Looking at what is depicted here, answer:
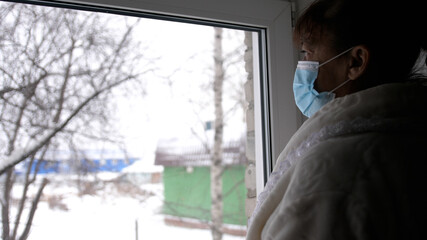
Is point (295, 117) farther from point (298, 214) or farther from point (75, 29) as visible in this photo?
point (298, 214)

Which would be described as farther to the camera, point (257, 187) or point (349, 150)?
point (257, 187)

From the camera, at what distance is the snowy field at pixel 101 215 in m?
1.39

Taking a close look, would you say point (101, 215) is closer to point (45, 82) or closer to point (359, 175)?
point (45, 82)

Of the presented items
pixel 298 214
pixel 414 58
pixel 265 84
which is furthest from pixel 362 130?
pixel 265 84

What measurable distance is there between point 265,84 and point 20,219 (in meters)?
1.05

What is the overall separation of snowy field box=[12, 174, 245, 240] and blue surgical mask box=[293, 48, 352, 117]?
36.2 inches

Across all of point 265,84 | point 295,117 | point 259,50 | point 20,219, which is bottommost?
point 20,219

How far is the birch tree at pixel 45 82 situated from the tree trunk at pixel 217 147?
627mm

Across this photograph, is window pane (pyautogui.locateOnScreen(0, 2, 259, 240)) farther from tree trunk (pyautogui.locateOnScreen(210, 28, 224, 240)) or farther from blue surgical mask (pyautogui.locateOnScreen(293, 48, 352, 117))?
blue surgical mask (pyautogui.locateOnScreen(293, 48, 352, 117))

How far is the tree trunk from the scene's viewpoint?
6.76 feet

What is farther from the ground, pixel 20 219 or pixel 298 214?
pixel 298 214

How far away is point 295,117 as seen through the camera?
1.60 metres

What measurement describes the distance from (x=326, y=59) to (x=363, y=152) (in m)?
0.36

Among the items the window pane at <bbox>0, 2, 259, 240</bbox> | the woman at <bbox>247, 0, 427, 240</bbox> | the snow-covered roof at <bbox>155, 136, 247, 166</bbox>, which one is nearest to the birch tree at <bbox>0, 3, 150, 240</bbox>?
the window pane at <bbox>0, 2, 259, 240</bbox>
